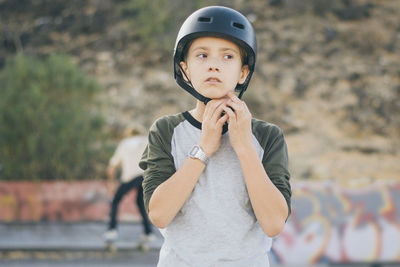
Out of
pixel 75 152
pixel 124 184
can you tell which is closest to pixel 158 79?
pixel 75 152

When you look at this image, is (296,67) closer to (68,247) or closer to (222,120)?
(68,247)

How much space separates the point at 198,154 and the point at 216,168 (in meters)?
0.10

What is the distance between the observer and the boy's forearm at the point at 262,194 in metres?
1.65

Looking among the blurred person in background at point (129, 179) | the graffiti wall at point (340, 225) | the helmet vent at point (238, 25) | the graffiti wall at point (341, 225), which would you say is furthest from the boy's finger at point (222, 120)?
the blurred person in background at point (129, 179)

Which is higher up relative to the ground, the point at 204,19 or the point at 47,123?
the point at 204,19

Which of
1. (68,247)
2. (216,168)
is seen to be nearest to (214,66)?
(216,168)

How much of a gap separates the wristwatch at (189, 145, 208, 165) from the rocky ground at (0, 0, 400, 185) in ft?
52.8

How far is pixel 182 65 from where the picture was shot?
201 centimetres

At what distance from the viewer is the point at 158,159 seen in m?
1.78

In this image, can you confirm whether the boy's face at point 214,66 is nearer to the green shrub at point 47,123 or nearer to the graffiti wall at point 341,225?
the graffiti wall at point 341,225

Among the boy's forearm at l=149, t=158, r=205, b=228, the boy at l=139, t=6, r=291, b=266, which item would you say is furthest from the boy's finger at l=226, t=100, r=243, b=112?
the boy's forearm at l=149, t=158, r=205, b=228

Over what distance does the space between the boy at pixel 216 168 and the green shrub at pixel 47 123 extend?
36.1 feet

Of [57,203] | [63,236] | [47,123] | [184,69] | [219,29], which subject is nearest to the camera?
[219,29]

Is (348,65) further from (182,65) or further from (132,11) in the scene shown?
(182,65)
